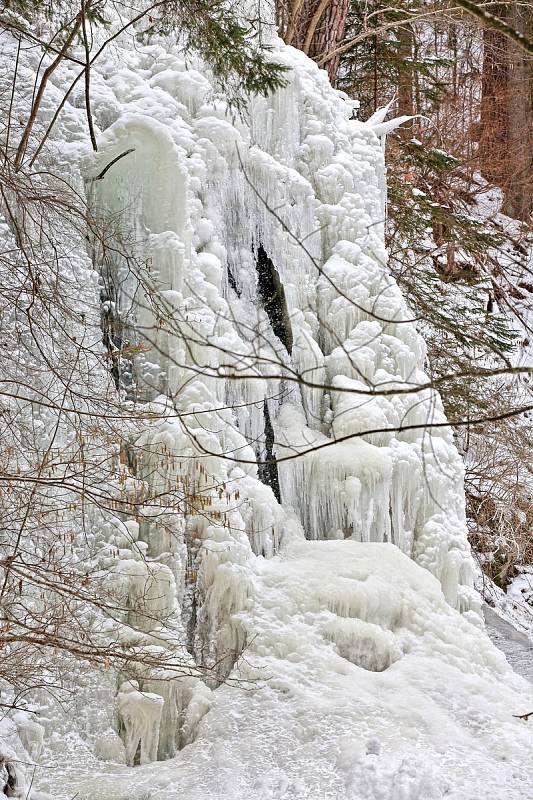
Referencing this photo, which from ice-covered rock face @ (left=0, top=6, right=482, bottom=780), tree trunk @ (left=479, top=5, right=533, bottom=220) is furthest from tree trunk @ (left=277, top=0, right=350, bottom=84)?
tree trunk @ (left=479, top=5, right=533, bottom=220)

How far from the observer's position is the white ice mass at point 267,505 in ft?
17.5

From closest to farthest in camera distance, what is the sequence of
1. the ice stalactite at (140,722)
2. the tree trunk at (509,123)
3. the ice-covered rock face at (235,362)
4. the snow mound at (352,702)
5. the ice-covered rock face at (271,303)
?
the snow mound at (352,702) < the ice stalactite at (140,722) < the ice-covered rock face at (235,362) < the ice-covered rock face at (271,303) < the tree trunk at (509,123)

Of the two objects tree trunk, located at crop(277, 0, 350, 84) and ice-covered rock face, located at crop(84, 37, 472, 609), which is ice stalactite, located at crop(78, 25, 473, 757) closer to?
ice-covered rock face, located at crop(84, 37, 472, 609)

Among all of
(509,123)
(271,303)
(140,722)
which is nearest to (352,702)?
(140,722)

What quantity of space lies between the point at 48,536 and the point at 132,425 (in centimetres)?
101

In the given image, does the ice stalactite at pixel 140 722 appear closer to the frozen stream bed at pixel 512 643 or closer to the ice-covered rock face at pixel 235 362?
the ice-covered rock face at pixel 235 362

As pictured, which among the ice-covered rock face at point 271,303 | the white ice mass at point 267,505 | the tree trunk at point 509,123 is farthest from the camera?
the tree trunk at point 509,123

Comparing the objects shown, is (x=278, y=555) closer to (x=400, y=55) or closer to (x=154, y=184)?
(x=154, y=184)

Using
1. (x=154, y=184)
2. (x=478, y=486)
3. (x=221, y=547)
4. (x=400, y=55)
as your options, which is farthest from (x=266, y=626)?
(x=400, y=55)

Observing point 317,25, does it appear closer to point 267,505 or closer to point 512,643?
point 267,505

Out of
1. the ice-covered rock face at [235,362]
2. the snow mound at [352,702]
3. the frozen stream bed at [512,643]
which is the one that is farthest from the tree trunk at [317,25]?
the frozen stream bed at [512,643]

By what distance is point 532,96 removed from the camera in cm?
1625

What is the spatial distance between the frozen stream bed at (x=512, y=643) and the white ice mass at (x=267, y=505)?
1.75 m

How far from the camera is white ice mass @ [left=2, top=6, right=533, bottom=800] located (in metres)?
5.33
